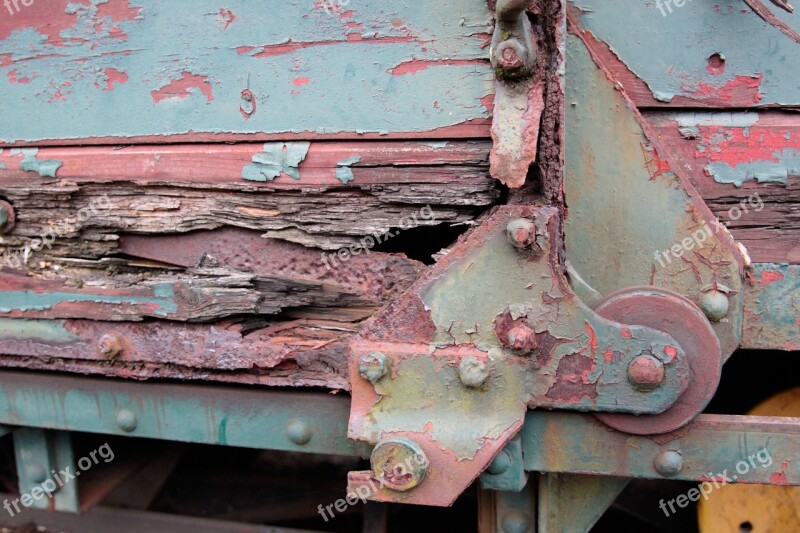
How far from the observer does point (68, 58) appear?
1.33m

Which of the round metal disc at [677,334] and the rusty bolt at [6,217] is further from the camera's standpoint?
the rusty bolt at [6,217]

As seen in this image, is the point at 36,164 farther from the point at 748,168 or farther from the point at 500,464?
the point at 748,168

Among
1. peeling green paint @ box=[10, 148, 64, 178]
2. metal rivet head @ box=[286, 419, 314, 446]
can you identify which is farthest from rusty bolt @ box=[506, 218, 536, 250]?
peeling green paint @ box=[10, 148, 64, 178]

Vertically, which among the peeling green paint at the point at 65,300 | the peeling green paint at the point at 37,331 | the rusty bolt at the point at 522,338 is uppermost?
the peeling green paint at the point at 65,300

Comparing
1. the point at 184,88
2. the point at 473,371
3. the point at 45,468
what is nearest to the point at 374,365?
the point at 473,371

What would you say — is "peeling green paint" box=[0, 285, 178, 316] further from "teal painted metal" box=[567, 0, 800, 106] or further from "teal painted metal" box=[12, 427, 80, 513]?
"teal painted metal" box=[567, 0, 800, 106]

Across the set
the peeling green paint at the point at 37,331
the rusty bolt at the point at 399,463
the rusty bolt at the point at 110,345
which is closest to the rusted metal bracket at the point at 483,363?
the rusty bolt at the point at 399,463

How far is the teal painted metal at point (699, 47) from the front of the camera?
1141 millimetres

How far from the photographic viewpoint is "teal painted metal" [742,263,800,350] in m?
1.15

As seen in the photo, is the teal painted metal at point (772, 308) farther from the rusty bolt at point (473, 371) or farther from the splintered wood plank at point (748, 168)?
the rusty bolt at point (473, 371)

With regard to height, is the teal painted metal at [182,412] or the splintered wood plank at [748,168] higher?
the splintered wood plank at [748,168]

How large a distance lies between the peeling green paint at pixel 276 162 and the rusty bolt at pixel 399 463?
21.4 inches

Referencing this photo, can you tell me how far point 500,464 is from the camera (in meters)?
1.22

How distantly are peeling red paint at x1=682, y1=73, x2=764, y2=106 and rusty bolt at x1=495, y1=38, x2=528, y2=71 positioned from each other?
1.12ft
